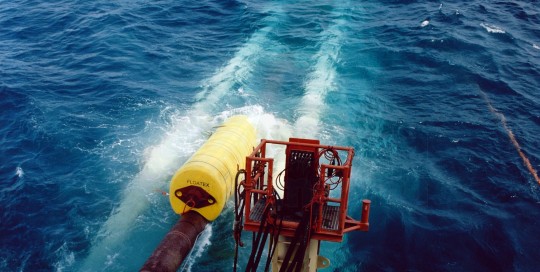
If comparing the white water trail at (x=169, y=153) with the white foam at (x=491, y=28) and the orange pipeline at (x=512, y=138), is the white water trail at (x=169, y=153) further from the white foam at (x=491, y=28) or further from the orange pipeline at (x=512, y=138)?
the white foam at (x=491, y=28)

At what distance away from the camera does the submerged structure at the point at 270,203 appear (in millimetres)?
9930

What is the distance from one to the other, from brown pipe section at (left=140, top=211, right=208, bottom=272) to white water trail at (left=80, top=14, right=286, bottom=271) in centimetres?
315

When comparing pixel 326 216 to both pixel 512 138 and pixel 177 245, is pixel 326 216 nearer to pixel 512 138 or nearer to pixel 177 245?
pixel 177 245

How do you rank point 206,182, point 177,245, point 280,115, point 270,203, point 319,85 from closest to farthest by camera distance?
point 270,203 < point 177,245 < point 206,182 < point 280,115 < point 319,85

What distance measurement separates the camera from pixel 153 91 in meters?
24.9

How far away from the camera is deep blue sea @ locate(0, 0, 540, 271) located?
614 inches

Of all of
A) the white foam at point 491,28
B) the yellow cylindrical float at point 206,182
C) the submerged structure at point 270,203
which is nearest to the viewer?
the submerged structure at point 270,203

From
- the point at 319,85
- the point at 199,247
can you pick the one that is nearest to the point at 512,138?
Result: the point at 319,85

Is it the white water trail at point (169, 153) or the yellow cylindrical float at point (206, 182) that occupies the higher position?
the yellow cylindrical float at point (206, 182)

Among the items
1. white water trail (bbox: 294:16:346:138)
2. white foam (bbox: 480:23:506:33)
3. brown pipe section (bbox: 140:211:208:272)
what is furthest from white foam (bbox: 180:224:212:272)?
white foam (bbox: 480:23:506:33)

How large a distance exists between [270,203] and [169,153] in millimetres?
10527

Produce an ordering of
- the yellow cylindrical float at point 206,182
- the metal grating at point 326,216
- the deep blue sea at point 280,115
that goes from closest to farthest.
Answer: the metal grating at point 326,216 → the yellow cylindrical float at point 206,182 → the deep blue sea at point 280,115

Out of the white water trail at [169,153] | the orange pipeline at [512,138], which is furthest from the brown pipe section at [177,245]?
the orange pipeline at [512,138]

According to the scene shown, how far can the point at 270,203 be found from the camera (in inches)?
406
